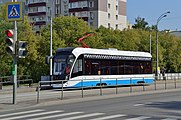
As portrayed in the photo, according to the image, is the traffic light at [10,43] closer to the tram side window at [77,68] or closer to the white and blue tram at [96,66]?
the white and blue tram at [96,66]

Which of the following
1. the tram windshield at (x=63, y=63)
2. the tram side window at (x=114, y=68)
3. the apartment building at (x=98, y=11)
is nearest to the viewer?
the tram windshield at (x=63, y=63)

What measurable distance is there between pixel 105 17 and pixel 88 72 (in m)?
63.5

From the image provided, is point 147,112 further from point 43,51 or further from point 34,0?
point 34,0

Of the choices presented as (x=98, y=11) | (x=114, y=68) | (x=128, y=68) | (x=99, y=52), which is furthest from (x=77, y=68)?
(x=98, y=11)

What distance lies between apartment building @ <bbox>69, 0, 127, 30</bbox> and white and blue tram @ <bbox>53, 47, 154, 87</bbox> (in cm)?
5501

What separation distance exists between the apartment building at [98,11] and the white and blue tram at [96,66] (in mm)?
55015

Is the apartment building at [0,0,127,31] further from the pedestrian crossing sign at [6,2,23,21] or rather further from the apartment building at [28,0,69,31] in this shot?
the pedestrian crossing sign at [6,2,23,21]

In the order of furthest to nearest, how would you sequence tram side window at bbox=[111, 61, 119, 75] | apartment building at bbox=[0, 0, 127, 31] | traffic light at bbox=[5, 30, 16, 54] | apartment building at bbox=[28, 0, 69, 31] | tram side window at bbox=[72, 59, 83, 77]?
apartment building at bbox=[28, 0, 69, 31]
apartment building at bbox=[0, 0, 127, 31]
tram side window at bbox=[111, 61, 119, 75]
tram side window at bbox=[72, 59, 83, 77]
traffic light at bbox=[5, 30, 16, 54]

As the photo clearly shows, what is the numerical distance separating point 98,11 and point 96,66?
2362 inches

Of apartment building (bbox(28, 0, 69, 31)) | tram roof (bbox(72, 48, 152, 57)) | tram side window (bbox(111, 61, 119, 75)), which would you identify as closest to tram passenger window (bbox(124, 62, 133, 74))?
tram roof (bbox(72, 48, 152, 57))

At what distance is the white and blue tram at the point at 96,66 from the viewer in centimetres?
3341

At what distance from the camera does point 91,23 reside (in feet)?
314

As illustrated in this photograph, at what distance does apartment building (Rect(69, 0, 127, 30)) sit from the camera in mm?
94750

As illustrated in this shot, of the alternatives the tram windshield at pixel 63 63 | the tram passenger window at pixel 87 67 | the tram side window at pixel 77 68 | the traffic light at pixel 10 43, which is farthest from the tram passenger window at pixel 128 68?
the traffic light at pixel 10 43
